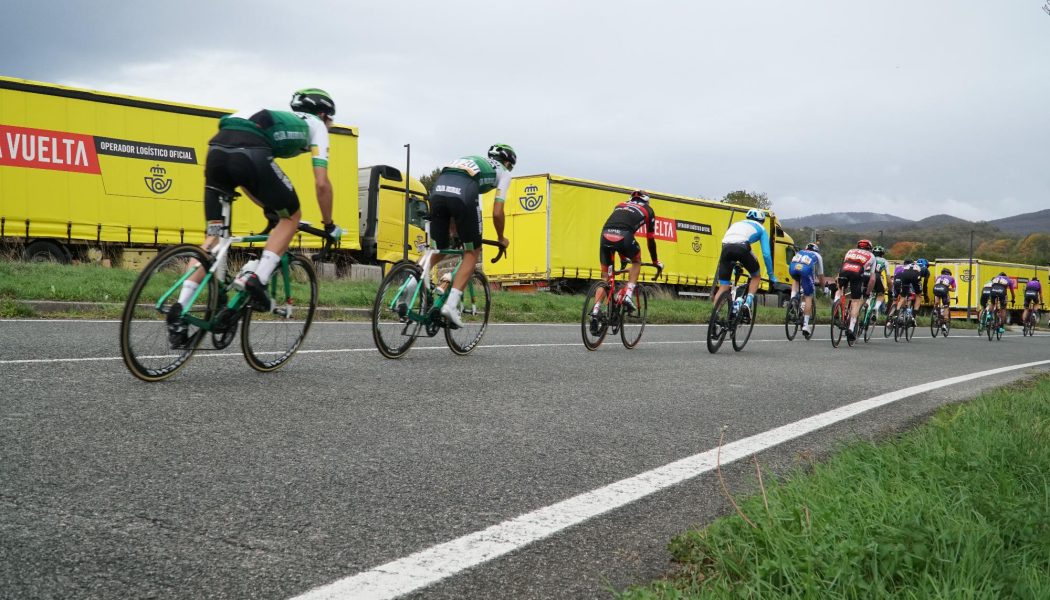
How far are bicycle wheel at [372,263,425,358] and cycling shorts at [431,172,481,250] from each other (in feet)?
1.56

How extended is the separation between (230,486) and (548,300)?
52.5 ft

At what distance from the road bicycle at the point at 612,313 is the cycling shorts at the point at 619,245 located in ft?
0.53

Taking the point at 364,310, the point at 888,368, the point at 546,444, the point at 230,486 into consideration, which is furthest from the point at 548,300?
the point at 230,486

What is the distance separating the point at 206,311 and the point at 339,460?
2294 millimetres

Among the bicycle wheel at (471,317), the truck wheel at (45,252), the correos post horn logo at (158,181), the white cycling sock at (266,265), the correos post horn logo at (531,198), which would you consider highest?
the correos post horn logo at (531,198)

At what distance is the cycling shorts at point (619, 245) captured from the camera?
10375 millimetres

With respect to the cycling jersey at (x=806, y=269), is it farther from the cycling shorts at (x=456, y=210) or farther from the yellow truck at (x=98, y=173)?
the yellow truck at (x=98, y=173)

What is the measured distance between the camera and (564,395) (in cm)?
572

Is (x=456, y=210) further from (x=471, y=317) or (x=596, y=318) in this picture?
(x=596, y=318)

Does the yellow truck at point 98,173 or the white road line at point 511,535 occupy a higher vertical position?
the yellow truck at point 98,173

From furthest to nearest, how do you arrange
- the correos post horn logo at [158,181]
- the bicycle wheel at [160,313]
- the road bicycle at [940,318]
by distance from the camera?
the road bicycle at [940,318], the correos post horn logo at [158,181], the bicycle wheel at [160,313]

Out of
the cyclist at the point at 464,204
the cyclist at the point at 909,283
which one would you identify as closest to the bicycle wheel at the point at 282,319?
the cyclist at the point at 464,204

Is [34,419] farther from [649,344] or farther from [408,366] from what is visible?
[649,344]

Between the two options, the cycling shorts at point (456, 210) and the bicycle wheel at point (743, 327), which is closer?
the cycling shorts at point (456, 210)
